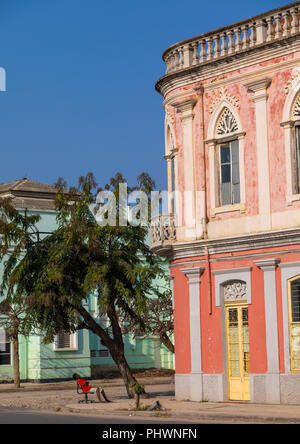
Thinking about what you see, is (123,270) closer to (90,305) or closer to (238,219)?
(238,219)

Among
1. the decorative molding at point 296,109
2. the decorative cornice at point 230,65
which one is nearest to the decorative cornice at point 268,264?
the decorative molding at point 296,109

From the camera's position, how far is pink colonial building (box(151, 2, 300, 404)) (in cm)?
2283

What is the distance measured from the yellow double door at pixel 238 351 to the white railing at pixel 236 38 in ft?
22.9

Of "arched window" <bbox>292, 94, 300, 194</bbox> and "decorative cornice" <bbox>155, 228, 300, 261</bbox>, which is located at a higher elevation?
"arched window" <bbox>292, 94, 300, 194</bbox>

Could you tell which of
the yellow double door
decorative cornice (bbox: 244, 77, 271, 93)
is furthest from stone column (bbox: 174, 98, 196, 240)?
the yellow double door

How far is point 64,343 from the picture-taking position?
42500 millimetres

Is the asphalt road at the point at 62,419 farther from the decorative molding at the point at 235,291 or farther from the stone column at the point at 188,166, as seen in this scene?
the stone column at the point at 188,166

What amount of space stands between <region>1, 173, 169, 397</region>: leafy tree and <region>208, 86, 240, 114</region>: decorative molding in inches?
117

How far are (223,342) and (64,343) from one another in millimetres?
19520

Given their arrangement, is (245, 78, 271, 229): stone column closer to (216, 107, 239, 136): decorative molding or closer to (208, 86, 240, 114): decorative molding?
(208, 86, 240, 114): decorative molding

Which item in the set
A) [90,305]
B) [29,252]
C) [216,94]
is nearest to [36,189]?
[90,305]

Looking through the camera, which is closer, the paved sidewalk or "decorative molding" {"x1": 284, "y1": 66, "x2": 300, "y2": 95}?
the paved sidewalk

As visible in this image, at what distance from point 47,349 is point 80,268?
16.0 metres

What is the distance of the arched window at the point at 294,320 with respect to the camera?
22422mm
